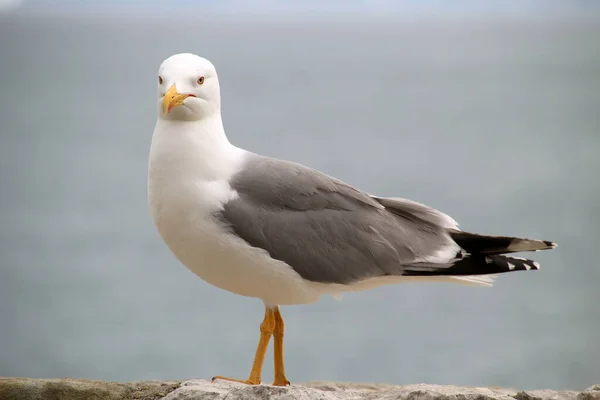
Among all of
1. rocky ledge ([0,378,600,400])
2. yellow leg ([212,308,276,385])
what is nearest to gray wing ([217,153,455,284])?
yellow leg ([212,308,276,385])

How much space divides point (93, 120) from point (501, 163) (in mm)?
26206

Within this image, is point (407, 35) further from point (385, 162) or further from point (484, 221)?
point (484, 221)

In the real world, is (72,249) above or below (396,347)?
above

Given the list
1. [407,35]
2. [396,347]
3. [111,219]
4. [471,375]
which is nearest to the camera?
[471,375]

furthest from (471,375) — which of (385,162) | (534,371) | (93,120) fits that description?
(93,120)

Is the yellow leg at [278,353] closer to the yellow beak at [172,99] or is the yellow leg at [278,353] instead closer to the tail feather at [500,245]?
the tail feather at [500,245]

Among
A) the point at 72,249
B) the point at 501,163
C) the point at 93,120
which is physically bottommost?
the point at 72,249

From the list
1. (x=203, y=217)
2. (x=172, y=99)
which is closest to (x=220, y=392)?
(x=203, y=217)

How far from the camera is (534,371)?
18984 mm

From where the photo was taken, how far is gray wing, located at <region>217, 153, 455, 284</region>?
16.7 feet

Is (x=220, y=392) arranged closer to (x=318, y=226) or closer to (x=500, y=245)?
(x=318, y=226)

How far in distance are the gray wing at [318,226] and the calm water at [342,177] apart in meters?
12.0

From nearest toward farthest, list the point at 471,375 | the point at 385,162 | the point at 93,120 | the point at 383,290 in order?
the point at 471,375 < the point at 383,290 < the point at 385,162 < the point at 93,120

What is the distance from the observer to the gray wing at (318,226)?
5078 mm
